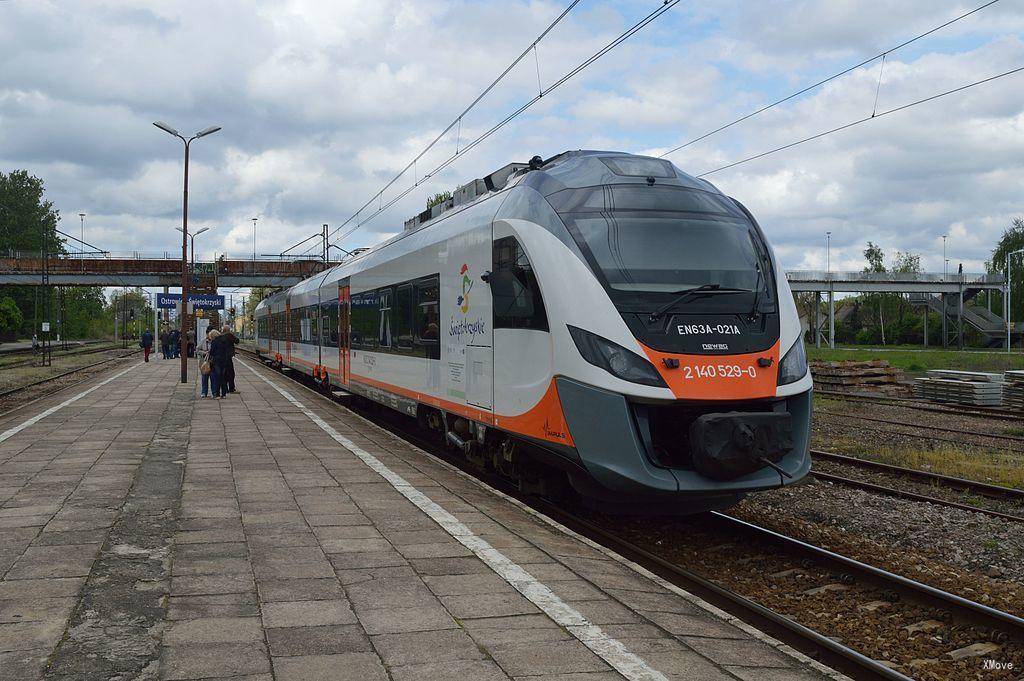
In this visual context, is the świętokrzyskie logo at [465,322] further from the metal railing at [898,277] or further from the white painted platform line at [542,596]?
the metal railing at [898,277]

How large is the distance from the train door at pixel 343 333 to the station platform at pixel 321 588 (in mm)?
7869

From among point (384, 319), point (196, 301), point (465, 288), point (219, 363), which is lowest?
point (219, 363)

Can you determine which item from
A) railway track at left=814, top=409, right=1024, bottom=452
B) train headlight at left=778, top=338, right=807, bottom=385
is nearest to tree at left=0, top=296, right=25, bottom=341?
railway track at left=814, top=409, right=1024, bottom=452

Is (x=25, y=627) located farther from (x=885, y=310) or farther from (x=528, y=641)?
(x=885, y=310)

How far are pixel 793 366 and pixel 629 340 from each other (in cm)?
146

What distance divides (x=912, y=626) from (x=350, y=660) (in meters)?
3.52

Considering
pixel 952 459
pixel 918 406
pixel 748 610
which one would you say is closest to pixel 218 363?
pixel 952 459

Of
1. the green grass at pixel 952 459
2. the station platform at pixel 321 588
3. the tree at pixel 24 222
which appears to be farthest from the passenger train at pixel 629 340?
the tree at pixel 24 222

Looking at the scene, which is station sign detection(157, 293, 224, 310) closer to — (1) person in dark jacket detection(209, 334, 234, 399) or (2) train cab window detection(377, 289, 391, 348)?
(1) person in dark jacket detection(209, 334, 234, 399)

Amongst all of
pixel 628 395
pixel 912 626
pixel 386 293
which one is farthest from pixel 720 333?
pixel 386 293

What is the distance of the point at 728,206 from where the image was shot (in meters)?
7.91

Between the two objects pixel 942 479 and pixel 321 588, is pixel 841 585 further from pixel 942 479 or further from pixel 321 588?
pixel 942 479

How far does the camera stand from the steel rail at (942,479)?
373 inches

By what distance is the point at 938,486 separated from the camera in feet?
33.4
